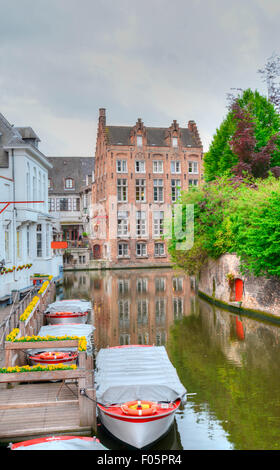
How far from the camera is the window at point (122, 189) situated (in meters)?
59.7

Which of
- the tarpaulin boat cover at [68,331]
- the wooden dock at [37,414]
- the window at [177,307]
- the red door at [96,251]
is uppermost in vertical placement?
the red door at [96,251]

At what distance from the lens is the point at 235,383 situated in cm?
1440

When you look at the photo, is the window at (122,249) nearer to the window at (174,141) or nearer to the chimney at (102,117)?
the window at (174,141)

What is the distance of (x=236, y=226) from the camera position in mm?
25594

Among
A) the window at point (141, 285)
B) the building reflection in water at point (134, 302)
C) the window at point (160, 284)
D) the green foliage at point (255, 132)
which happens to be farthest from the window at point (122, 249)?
the green foliage at point (255, 132)

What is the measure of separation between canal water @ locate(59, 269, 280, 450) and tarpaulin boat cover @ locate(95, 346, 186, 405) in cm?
102

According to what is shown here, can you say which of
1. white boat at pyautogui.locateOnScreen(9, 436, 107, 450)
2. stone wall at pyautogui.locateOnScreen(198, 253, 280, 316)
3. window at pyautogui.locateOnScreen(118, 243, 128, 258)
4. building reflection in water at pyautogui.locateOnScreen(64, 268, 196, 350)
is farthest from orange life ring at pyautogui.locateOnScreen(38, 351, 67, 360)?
window at pyautogui.locateOnScreen(118, 243, 128, 258)

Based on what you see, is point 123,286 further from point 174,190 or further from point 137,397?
point 137,397

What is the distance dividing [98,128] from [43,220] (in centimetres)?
3456

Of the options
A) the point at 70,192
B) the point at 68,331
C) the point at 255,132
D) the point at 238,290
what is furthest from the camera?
the point at 70,192

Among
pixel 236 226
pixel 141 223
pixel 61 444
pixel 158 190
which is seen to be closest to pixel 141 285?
pixel 236 226

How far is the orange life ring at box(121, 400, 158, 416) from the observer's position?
9680mm

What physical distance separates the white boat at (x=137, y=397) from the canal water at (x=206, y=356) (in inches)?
26.9

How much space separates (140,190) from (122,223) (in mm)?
5292
